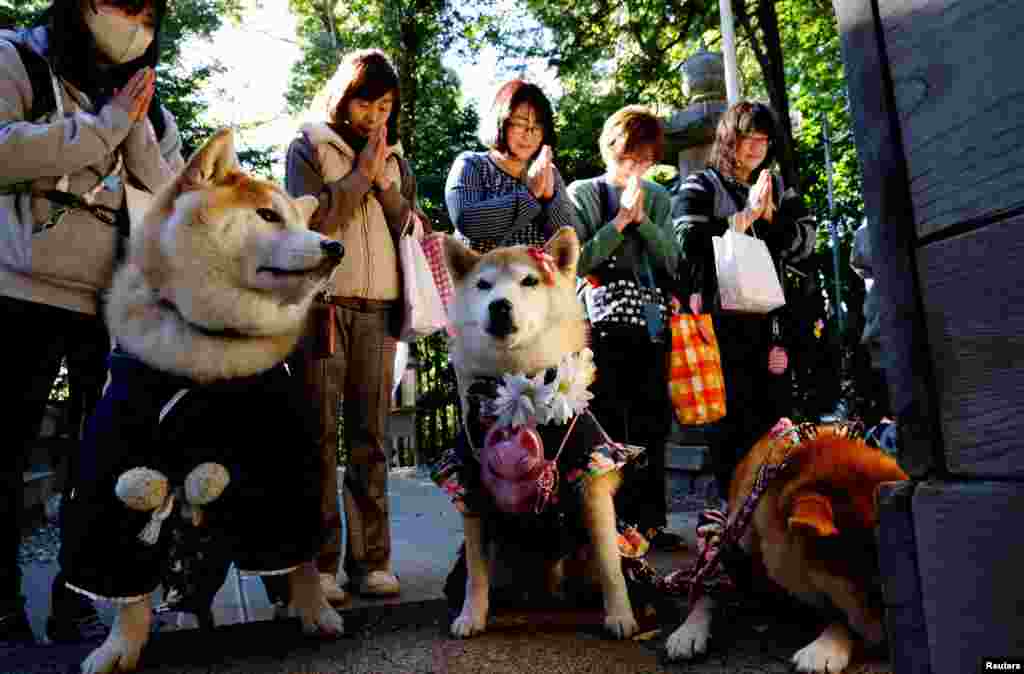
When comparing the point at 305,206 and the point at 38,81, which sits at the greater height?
the point at 38,81

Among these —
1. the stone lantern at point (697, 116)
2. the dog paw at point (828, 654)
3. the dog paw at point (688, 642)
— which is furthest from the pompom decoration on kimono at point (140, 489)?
the stone lantern at point (697, 116)

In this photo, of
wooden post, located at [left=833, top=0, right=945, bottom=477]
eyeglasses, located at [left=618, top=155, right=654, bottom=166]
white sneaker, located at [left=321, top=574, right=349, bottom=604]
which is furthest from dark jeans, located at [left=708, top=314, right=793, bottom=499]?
wooden post, located at [left=833, top=0, right=945, bottom=477]

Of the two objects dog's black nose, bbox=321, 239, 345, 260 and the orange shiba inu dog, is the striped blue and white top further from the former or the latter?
the orange shiba inu dog

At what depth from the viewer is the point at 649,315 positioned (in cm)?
337

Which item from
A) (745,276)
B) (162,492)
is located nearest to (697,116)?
(745,276)

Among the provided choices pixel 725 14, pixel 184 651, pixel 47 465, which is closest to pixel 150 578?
pixel 184 651

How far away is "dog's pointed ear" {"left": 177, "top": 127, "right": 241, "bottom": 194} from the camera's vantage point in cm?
214

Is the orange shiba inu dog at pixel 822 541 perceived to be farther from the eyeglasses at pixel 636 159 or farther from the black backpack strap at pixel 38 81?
the black backpack strap at pixel 38 81

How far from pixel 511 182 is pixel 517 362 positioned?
979 millimetres

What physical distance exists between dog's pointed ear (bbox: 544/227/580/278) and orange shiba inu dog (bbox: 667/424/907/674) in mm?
955

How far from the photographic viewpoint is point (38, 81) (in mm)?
2359

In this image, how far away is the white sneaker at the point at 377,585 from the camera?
288 cm

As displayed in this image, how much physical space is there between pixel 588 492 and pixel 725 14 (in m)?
7.61

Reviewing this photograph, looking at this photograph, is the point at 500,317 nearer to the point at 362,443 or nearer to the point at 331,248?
the point at 331,248
